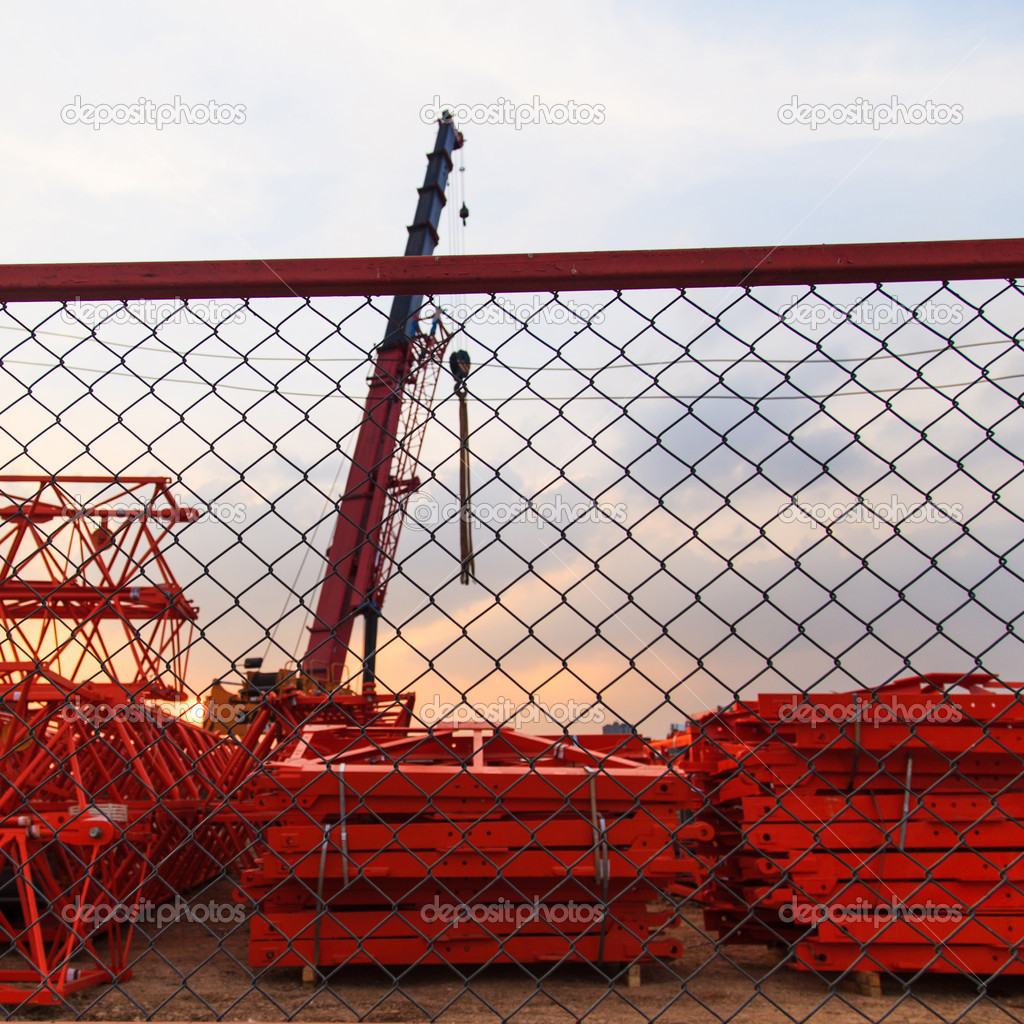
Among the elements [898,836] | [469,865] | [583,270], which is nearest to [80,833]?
[469,865]

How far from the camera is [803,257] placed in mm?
1961

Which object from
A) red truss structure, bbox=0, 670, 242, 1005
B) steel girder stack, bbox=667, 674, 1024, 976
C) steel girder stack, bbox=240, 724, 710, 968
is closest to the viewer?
red truss structure, bbox=0, 670, 242, 1005

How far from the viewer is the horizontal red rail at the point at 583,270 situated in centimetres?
196

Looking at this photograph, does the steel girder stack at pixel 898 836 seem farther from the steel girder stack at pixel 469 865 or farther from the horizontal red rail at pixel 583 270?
the horizontal red rail at pixel 583 270

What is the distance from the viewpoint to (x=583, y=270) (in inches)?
77.0

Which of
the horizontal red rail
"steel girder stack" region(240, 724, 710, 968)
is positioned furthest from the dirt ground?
the horizontal red rail

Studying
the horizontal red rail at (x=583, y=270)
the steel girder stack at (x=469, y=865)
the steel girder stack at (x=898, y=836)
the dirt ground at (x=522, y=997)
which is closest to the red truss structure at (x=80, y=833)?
the dirt ground at (x=522, y=997)

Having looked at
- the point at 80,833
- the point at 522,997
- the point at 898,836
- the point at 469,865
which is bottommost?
the point at 522,997

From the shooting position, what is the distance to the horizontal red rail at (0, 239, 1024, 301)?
1955 mm

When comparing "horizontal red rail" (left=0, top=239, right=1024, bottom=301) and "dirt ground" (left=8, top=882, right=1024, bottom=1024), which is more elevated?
"horizontal red rail" (left=0, top=239, right=1024, bottom=301)

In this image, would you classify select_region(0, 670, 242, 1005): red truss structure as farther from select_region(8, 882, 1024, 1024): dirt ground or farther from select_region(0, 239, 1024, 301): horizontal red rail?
select_region(0, 239, 1024, 301): horizontal red rail

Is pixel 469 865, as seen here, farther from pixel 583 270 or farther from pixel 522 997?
pixel 583 270

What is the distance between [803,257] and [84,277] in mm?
1716

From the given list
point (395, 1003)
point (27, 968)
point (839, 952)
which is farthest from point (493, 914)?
point (27, 968)
